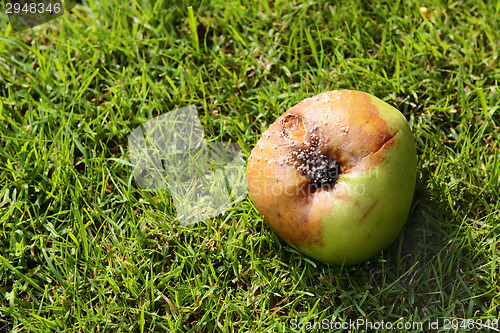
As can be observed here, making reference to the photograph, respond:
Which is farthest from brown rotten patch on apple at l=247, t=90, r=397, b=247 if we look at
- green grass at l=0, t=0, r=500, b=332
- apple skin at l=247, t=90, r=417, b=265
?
green grass at l=0, t=0, r=500, b=332

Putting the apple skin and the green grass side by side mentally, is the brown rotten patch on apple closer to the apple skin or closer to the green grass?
the apple skin

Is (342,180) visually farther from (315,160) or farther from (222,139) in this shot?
(222,139)

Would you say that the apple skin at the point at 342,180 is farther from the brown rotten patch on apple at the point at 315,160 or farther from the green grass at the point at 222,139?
the green grass at the point at 222,139

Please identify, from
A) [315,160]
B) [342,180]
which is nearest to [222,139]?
[315,160]

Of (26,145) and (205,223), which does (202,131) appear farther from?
(26,145)

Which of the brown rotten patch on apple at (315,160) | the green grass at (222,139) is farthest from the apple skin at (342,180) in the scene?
the green grass at (222,139)

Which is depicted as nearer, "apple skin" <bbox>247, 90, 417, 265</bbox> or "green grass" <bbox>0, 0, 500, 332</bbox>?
"apple skin" <bbox>247, 90, 417, 265</bbox>

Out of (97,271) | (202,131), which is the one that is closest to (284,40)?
(202,131)

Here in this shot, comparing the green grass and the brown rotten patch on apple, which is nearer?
the brown rotten patch on apple
